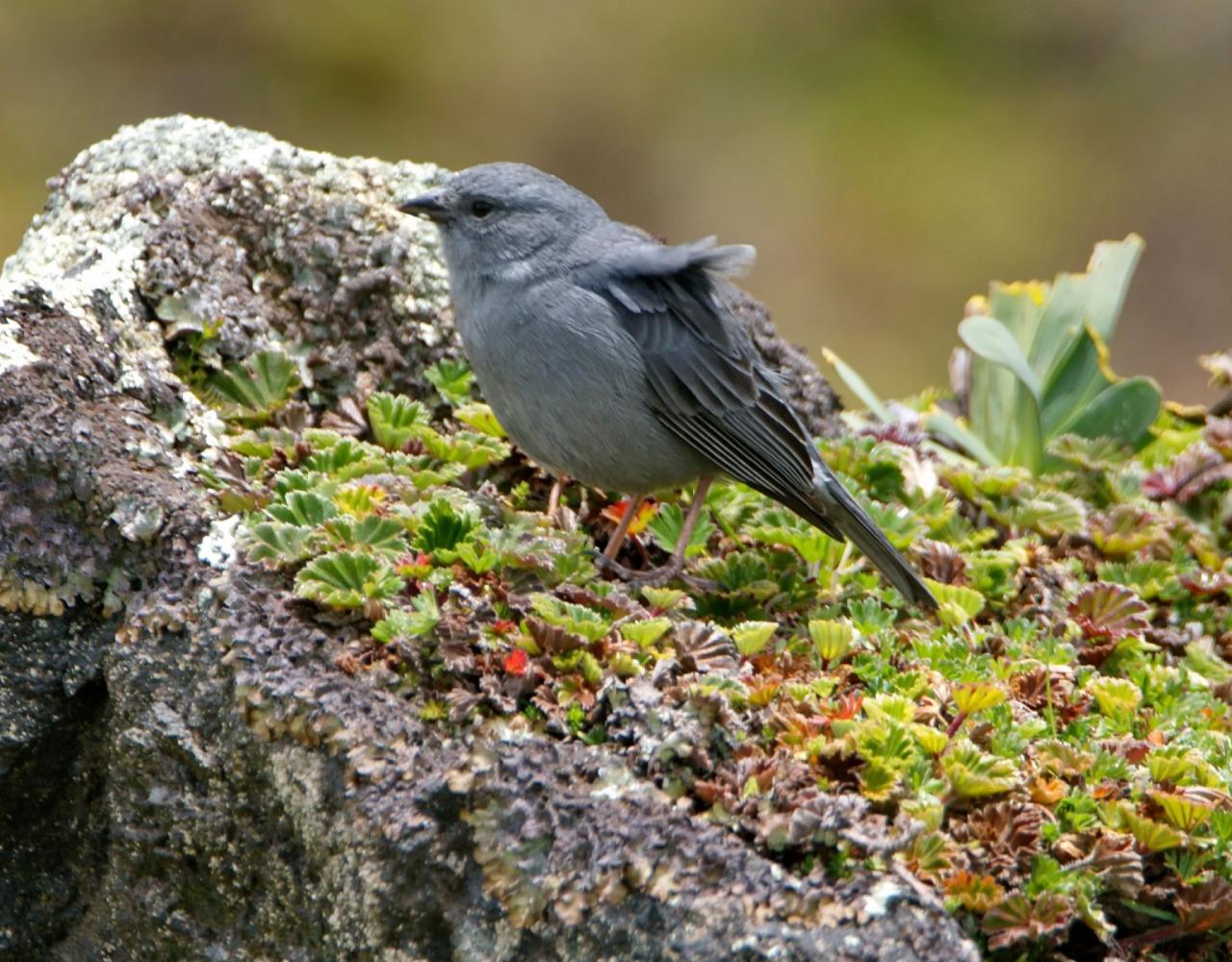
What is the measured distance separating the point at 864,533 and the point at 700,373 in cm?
67

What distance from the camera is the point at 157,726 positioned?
3076mm

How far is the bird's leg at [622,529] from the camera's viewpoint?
4008 mm

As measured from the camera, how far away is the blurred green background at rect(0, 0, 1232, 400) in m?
8.54

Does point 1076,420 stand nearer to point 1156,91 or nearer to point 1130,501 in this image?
point 1130,501

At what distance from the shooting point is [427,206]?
4.13m

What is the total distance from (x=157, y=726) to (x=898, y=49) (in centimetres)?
797

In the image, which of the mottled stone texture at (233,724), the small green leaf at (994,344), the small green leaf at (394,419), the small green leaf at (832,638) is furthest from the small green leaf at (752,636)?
the small green leaf at (994,344)

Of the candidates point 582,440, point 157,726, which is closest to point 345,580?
point 157,726

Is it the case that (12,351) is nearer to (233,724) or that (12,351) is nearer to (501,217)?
(233,724)

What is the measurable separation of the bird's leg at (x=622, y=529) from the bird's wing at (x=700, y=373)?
0.95 feet

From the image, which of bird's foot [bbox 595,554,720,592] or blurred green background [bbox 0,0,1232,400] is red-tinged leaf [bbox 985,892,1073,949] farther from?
blurred green background [bbox 0,0,1232,400]

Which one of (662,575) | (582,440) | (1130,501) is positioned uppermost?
(1130,501)

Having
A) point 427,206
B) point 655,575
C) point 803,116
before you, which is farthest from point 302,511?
point 803,116

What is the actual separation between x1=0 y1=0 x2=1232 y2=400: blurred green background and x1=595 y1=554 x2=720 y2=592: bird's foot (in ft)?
16.5
